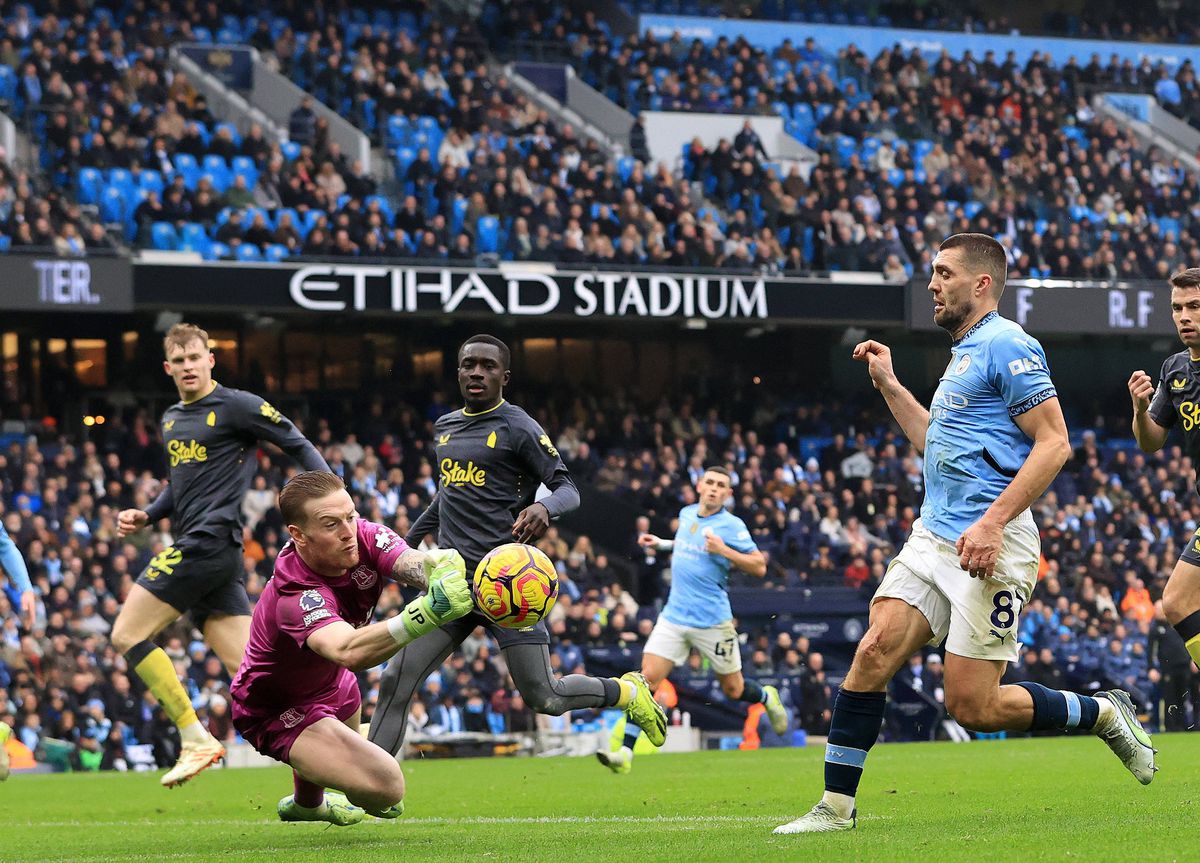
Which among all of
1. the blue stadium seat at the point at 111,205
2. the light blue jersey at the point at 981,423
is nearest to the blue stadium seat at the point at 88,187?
the blue stadium seat at the point at 111,205

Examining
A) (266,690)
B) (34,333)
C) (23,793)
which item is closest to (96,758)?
(23,793)

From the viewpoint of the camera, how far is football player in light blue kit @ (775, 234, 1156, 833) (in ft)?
21.9

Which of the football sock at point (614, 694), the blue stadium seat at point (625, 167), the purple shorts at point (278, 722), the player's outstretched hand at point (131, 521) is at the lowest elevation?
the football sock at point (614, 694)

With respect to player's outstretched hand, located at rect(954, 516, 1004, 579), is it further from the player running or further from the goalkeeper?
the player running

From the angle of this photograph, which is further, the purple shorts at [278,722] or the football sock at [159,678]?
the football sock at [159,678]

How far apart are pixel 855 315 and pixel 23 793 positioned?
16.4 metres

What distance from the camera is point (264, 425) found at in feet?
32.5

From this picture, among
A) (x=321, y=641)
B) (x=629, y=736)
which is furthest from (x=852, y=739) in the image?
(x=629, y=736)

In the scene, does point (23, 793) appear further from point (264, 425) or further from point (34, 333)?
point (34, 333)

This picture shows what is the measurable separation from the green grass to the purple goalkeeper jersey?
681 millimetres

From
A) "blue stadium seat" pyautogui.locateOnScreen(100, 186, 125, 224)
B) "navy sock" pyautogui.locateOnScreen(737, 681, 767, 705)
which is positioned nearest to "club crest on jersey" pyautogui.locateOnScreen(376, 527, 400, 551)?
"navy sock" pyautogui.locateOnScreen(737, 681, 767, 705)

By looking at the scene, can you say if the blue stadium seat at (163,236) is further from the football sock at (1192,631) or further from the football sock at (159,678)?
the football sock at (1192,631)

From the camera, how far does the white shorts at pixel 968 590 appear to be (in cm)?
668

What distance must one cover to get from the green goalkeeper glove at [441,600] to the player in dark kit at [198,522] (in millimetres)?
3927
